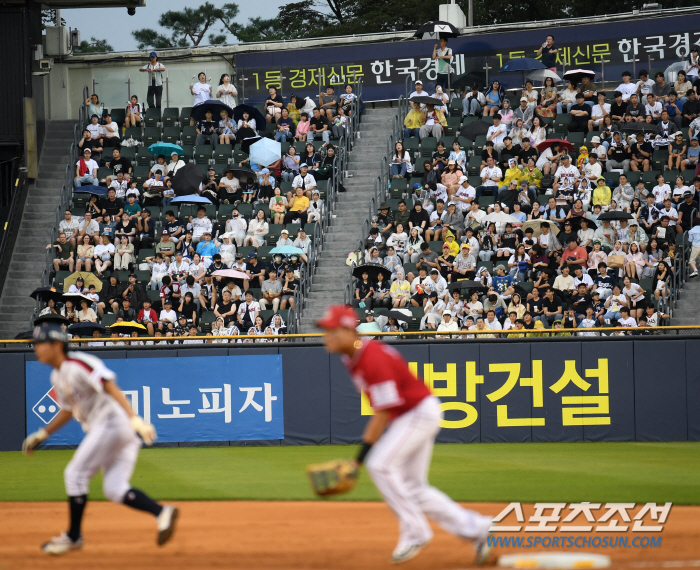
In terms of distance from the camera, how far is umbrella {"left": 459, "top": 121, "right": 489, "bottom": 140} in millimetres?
25233

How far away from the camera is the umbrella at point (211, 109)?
2725 centimetres

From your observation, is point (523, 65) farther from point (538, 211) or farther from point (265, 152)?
point (265, 152)

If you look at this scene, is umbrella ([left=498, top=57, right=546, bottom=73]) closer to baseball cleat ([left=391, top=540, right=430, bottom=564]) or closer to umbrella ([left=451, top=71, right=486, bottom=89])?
umbrella ([left=451, top=71, right=486, bottom=89])

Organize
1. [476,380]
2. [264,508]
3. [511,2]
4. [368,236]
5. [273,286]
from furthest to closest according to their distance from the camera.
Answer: [511,2] < [368,236] < [273,286] < [476,380] < [264,508]

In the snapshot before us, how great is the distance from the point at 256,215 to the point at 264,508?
43.6 ft

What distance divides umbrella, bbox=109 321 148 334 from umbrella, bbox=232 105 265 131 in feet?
28.8

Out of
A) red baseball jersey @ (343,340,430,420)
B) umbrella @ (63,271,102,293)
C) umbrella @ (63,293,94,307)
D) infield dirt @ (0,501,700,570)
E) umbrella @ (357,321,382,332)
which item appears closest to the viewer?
red baseball jersey @ (343,340,430,420)

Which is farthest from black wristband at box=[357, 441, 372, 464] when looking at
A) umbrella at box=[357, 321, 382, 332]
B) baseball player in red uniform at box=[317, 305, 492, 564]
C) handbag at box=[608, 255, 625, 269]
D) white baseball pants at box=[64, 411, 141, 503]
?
handbag at box=[608, 255, 625, 269]

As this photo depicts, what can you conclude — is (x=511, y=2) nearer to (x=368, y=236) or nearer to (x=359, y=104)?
(x=359, y=104)

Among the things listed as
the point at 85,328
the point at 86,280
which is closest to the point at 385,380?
the point at 85,328

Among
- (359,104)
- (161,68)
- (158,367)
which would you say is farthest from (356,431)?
(161,68)

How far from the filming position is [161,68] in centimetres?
2962

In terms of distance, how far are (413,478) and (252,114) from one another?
20803 mm

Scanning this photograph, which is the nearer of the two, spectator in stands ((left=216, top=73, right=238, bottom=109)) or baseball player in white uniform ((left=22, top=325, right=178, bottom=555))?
baseball player in white uniform ((left=22, top=325, right=178, bottom=555))
